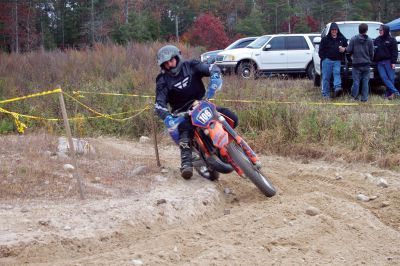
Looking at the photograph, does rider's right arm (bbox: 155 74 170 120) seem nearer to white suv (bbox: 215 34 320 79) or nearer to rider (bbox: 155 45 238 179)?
rider (bbox: 155 45 238 179)

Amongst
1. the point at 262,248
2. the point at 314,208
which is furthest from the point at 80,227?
the point at 314,208

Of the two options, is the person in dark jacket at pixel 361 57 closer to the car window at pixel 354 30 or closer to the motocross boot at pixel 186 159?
the car window at pixel 354 30

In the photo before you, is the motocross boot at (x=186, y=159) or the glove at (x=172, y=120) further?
the motocross boot at (x=186, y=159)

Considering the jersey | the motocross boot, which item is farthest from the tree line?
the motocross boot

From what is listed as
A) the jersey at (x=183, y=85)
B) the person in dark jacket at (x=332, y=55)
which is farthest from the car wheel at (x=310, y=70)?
the jersey at (x=183, y=85)

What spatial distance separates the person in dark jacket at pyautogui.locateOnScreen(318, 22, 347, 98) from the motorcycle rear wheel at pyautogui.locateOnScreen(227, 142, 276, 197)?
20.8 ft

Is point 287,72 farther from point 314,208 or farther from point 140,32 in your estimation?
point 140,32

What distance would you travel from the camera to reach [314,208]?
5715 millimetres

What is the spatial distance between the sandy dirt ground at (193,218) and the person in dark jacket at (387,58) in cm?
522

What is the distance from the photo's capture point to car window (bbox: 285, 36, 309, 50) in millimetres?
18206

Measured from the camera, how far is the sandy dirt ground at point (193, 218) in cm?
472

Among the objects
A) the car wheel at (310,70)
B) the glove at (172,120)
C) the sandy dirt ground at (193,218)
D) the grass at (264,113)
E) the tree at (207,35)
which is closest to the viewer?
the sandy dirt ground at (193,218)

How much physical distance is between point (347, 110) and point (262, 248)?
583 cm

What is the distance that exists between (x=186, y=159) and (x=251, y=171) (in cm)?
95
